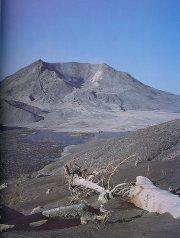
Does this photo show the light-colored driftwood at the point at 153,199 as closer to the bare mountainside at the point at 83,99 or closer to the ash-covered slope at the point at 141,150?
the ash-covered slope at the point at 141,150

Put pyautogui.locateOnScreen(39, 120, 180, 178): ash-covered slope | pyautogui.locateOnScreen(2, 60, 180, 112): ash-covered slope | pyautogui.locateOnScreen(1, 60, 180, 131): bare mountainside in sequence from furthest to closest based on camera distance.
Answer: pyautogui.locateOnScreen(2, 60, 180, 112): ash-covered slope
pyautogui.locateOnScreen(1, 60, 180, 131): bare mountainside
pyautogui.locateOnScreen(39, 120, 180, 178): ash-covered slope

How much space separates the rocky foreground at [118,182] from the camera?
3303 mm

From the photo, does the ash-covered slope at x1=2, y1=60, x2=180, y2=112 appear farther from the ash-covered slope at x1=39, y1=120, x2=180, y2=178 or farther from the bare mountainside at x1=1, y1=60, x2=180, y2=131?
the ash-covered slope at x1=39, y1=120, x2=180, y2=178

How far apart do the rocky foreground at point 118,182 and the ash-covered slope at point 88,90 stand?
45.9 ft

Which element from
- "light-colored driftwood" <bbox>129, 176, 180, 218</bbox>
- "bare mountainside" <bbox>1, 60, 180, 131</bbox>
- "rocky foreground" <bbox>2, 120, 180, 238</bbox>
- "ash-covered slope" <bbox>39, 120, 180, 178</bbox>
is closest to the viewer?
"rocky foreground" <bbox>2, 120, 180, 238</bbox>

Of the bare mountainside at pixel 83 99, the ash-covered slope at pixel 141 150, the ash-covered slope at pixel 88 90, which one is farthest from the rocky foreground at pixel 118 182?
the ash-covered slope at pixel 88 90

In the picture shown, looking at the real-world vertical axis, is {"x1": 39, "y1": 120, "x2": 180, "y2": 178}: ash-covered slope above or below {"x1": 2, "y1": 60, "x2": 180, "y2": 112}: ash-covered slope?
below

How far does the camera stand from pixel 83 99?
78.8ft

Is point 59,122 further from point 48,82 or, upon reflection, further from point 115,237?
point 115,237

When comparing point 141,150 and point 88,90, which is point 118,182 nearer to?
point 141,150

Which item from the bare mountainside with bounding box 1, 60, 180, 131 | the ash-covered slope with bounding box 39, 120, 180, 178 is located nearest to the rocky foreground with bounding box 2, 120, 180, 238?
the ash-covered slope with bounding box 39, 120, 180, 178

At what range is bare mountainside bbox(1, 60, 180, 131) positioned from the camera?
19.2m

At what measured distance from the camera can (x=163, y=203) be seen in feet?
11.5

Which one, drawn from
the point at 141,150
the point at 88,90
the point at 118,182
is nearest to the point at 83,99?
the point at 88,90
